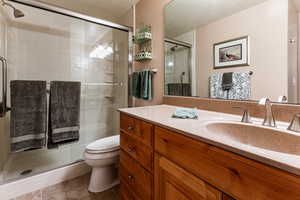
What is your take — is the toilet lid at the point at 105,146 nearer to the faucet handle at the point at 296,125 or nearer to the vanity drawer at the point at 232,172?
the vanity drawer at the point at 232,172

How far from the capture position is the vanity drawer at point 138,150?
3.06ft

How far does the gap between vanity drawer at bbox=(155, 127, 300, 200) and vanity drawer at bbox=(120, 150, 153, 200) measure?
0.31 m

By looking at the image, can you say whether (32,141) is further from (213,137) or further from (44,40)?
(213,137)

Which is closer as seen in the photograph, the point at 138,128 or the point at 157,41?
the point at 138,128

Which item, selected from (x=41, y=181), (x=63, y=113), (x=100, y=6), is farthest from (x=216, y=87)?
(x=100, y=6)

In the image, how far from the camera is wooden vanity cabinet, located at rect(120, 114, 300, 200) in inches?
17.1

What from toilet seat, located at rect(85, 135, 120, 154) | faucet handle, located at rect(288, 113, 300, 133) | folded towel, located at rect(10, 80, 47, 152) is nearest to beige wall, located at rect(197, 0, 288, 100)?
faucet handle, located at rect(288, 113, 300, 133)

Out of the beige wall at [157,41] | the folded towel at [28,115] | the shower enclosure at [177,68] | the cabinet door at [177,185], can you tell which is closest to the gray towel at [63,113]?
the folded towel at [28,115]

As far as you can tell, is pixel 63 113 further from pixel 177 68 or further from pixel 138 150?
pixel 177 68

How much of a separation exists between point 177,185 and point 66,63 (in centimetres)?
212

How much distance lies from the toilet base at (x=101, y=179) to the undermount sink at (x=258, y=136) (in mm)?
1210

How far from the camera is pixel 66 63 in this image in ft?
6.97

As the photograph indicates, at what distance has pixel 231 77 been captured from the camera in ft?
3.68

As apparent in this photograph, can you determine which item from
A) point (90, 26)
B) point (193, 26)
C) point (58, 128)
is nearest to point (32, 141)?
point (58, 128)
